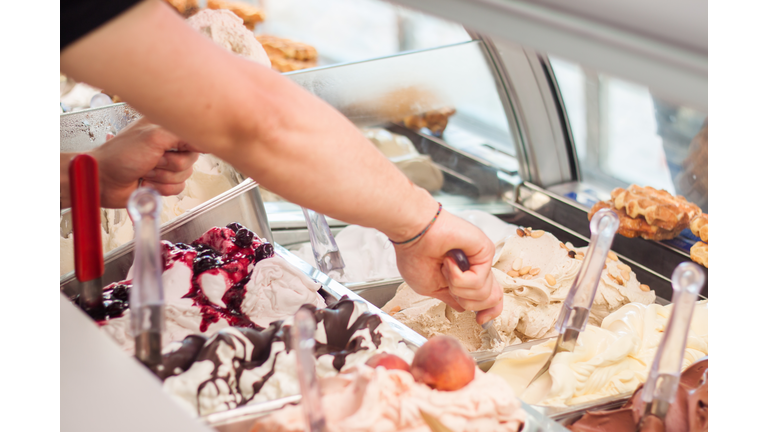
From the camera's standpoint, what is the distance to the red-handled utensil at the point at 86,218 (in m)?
0.82

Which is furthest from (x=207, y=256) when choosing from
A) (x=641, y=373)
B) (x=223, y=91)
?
(x=641, y=373)

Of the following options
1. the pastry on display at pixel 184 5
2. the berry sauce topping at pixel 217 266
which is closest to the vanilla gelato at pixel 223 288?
the berry sauce topping at pixel 217 266

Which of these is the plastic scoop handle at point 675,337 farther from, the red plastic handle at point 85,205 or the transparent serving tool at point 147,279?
the red plastic handle at point 85,205

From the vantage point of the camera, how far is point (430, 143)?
250cm

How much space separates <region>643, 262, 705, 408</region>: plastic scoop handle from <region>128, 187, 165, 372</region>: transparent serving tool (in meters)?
0.60

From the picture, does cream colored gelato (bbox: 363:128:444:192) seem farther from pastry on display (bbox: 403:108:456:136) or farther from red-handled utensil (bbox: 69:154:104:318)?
red-handled utensil (bbox: 69:154:104:318)

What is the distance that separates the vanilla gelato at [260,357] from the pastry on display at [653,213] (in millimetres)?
994

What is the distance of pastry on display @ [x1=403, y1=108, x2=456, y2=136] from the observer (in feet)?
8.11

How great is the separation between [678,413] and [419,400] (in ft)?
1.28

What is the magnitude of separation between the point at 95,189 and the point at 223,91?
0.25 meters

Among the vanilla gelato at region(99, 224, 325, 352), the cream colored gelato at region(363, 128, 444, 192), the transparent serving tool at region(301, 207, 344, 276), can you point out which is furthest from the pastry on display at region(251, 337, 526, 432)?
the cream colored gelato at region(363, 128, 444, 192)

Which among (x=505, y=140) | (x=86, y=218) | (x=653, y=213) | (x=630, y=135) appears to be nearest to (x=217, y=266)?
(x=86, y=218)

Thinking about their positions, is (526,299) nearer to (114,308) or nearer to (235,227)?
(235,227)

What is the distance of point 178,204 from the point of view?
1401mm
